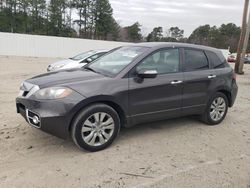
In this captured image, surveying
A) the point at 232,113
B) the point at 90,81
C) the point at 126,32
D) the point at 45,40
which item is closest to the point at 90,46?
the point at 45,40

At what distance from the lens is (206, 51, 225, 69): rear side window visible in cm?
565

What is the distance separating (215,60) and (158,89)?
1.70 metres

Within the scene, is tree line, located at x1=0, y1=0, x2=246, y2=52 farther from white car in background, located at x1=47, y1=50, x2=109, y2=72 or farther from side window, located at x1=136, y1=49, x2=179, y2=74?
side window, located at x1=136, y1=49, x2=179, y2=74

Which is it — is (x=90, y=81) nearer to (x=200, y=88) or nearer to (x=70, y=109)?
(x=70, y=109)

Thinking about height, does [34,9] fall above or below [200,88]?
above

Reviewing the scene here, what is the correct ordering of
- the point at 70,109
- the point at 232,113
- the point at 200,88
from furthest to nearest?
the point at 232,113 < the point at 200,88 < the point at 70,109

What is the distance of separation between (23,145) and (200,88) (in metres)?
3.23

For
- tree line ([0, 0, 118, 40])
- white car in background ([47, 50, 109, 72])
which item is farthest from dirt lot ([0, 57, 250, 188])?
tree line ([0, 0, 118, 40])

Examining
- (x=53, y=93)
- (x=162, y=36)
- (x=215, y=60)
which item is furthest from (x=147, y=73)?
(x=162, y=36)

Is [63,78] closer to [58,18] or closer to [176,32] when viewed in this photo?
[58,18]

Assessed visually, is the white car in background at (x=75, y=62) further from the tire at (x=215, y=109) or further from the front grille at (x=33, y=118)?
the front grille at (x=33, y=118)

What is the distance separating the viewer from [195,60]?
539 centimetres

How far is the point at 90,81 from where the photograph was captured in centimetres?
424

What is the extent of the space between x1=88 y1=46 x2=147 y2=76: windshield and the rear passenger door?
0.94 m
